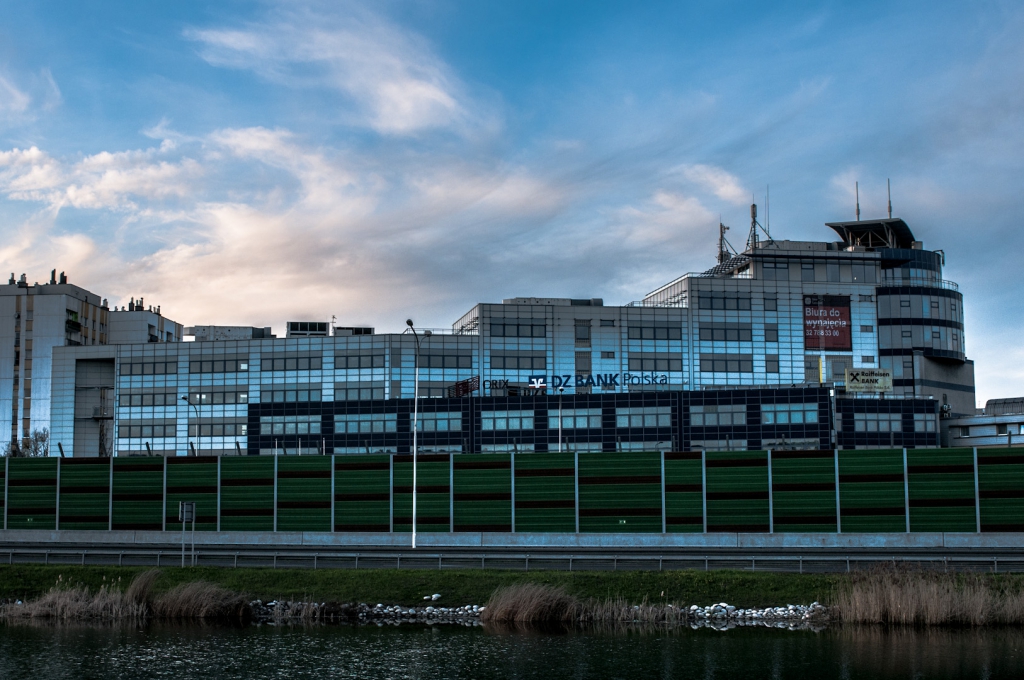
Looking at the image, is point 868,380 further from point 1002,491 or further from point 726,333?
point 1002,491

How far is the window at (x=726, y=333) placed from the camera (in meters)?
156

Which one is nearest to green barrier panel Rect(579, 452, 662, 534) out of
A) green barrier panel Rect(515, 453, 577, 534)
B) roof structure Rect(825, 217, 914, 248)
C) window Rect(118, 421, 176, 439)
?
green barrier panel Rect(515, 453, 577, 534)

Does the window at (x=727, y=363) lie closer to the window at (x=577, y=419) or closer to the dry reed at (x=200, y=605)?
the window at (x=577, y=419)

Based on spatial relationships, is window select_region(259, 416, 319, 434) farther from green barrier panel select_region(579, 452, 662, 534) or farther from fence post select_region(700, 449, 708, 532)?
fence post select_region(700, 449, 708, 532)

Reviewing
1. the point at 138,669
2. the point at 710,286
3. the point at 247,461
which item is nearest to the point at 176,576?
the point at 138,669

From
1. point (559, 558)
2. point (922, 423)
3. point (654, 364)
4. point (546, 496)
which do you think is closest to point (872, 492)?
point (546, 496)

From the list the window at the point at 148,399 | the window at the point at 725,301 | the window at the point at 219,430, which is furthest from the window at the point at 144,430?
the window at the point at 725,301

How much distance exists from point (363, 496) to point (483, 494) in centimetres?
908

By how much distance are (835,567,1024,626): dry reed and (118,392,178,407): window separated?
120 meters

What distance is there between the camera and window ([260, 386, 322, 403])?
150 metres

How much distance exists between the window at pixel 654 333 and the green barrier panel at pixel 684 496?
77.6 metres

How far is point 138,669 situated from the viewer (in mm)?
43844

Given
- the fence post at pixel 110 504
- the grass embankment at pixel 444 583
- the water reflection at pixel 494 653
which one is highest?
the fence post at pixel 110 504

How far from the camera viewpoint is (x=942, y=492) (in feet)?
245
